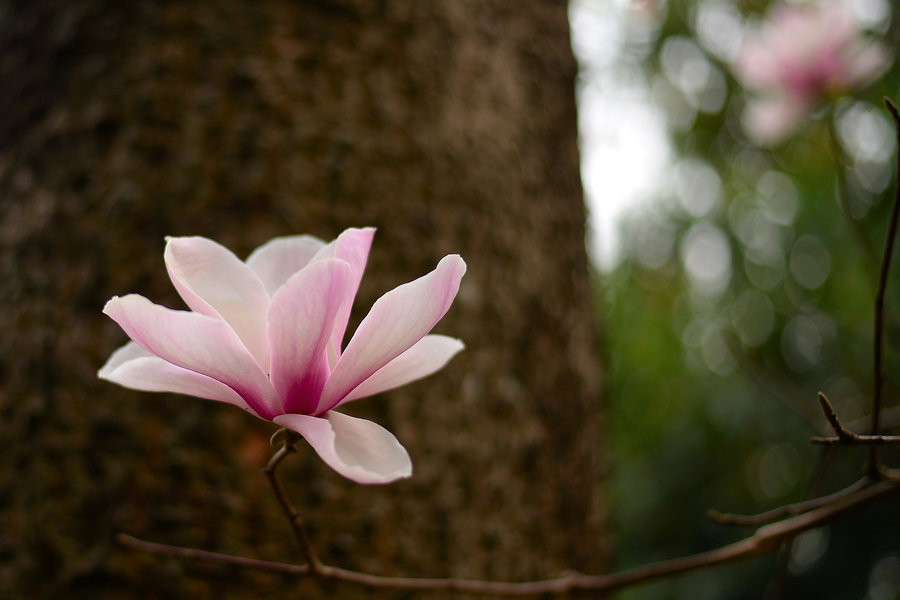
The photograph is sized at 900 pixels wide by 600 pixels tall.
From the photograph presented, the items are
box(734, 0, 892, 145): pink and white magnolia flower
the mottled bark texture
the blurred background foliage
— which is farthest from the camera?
the blurred background foliage

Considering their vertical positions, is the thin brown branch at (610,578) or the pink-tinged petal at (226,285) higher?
the pink-tinged petal at (226,285)

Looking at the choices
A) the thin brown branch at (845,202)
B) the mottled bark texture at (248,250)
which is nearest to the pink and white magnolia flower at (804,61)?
the thin brown branch at (845,202)

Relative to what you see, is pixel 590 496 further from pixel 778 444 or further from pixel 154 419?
pixel 778 444

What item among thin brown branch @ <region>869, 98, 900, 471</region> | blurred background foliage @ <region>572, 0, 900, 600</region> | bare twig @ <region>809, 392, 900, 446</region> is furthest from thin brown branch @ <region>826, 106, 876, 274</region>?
blurred background foliage @ <region>572, 0, 900, 600</region>

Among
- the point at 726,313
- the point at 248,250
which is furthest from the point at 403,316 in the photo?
the point at 726,313

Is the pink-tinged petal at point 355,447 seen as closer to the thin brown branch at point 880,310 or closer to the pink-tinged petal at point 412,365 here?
the pink-tinged petal at point 412,365

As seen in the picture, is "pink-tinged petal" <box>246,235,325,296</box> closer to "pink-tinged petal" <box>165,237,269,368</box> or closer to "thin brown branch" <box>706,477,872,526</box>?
"pink-tinged petal" <box>165,237,269,368</box>

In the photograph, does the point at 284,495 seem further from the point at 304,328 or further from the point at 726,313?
the point at 726,313
